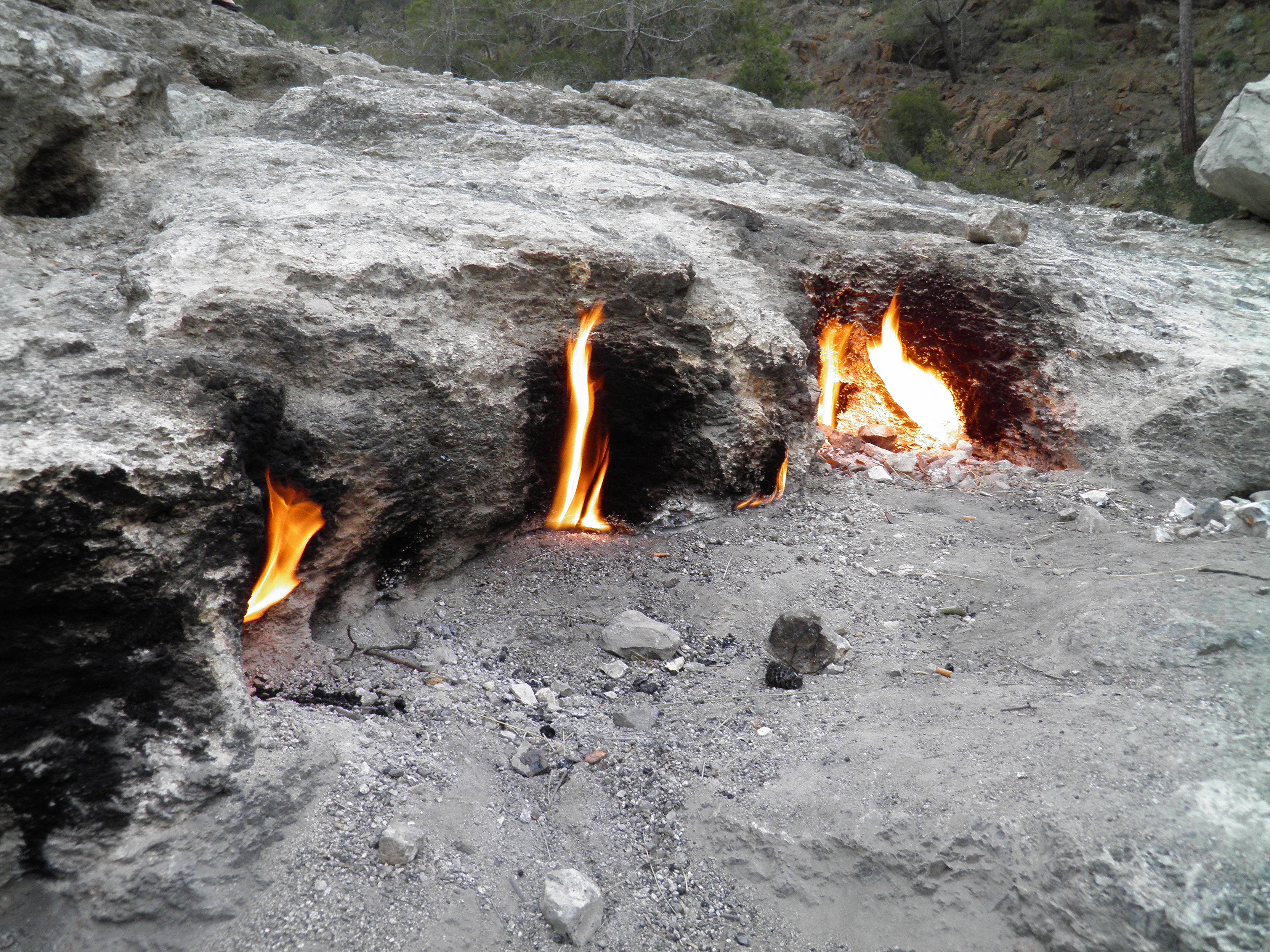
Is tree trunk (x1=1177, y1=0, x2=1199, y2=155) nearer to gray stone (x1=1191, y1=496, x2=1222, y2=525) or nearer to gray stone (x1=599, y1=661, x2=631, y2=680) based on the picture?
gray stone (x1=1191, y1=496, x2=1222, y2=525)

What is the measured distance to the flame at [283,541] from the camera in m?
2.62

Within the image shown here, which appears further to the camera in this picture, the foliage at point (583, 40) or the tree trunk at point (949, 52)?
the tree trunk at point (949, 52)

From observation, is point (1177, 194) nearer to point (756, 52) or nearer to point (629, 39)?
point (756, 52)

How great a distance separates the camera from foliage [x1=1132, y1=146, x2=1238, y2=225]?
10086 mm

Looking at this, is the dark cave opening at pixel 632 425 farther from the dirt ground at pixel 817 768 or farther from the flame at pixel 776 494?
the dirt ground at pixel 817 768

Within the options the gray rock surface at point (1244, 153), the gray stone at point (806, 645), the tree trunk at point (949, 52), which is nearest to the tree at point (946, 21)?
the tree trunk at point (949, 52)

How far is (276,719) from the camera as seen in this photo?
2297 mm

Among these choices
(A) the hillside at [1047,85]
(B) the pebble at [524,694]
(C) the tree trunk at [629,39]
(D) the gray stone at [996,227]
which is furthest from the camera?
(A) the hillside at [1047,85]

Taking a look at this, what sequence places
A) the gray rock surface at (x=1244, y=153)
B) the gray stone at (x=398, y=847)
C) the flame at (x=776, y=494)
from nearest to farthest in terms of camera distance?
1. the gray stone at (x=398, y=847)
2. the flame at (x=776, y=494)
3. the gray rock surface at (x=1244, y=153)

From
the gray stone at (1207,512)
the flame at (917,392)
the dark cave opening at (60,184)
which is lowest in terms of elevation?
the gray stone at (1207,512)

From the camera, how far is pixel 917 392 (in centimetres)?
487

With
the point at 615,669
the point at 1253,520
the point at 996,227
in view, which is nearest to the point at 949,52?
the point at 996,227

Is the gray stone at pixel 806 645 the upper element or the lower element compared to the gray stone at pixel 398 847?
upper

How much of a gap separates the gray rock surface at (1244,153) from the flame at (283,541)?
600 cm
